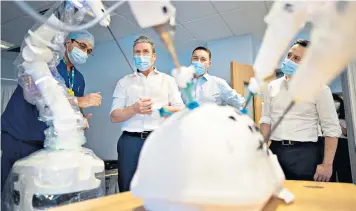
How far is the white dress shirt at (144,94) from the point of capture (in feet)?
4.43

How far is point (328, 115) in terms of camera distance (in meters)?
1.20

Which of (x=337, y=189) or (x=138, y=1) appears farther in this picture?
(x=337, y=189)

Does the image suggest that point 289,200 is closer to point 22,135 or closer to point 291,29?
point 291,29

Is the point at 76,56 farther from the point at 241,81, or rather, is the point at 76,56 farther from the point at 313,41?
the point at 241,81

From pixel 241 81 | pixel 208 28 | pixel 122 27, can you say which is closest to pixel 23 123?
pixel 122 27

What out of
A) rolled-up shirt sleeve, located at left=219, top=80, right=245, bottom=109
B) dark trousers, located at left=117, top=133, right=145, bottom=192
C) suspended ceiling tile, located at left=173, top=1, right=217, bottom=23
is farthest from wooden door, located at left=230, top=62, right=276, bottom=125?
dark trousers, located at left=117, top=133, right=145, bottom=192

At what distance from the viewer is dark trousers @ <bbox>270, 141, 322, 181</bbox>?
4.00 ft

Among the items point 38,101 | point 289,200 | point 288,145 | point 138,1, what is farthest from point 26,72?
point 288,145

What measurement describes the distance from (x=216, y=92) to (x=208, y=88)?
0.06m

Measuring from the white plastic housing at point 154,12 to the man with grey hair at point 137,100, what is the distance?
2.72ft

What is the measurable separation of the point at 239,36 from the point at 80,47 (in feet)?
7.31

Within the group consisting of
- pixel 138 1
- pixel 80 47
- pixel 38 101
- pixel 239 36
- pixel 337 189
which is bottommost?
pixel 337 189

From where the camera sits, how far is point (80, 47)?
130 cm

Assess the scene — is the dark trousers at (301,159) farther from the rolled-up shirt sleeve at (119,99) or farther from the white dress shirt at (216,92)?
the rolled-up shirt sleeve at (119,99)
